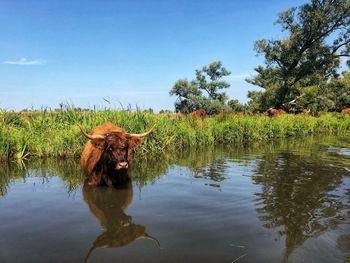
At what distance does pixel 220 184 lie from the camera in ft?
22.2

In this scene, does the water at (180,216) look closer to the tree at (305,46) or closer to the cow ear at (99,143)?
the cow ear at (99,143)

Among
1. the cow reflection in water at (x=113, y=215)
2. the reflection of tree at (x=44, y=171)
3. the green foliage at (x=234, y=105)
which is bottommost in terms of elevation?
the cow reflection in water at (x=113, y=215)

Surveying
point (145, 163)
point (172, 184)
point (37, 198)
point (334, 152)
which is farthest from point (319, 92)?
point (37, 198)

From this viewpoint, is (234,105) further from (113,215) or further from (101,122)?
(113,215)

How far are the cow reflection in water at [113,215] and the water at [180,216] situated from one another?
13 millimetres

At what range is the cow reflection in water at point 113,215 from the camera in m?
3.94

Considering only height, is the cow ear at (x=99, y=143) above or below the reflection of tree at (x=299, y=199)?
above

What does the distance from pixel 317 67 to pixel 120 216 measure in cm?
2651

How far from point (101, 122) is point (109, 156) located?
14.8ft

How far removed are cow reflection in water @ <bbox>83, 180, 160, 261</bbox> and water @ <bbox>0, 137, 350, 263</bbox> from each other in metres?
0.01

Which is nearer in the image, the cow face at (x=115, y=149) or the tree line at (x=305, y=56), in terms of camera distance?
the cow face at (x=115, y=149)

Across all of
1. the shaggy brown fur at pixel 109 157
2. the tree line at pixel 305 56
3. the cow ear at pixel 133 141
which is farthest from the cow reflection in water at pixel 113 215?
the tree line at pixel 305 56

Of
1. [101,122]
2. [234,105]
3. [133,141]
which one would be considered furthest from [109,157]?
[234,105]

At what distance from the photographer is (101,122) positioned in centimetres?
1077
